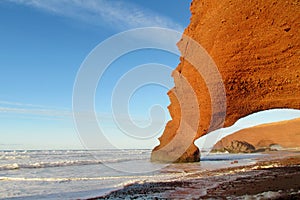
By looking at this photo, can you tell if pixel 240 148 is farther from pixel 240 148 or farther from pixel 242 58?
pixel 242 58

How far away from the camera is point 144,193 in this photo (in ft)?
25.2

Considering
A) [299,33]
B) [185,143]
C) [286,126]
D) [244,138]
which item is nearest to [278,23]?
[299,33]

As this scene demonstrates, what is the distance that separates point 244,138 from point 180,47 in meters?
58.2

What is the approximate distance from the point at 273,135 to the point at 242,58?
5508cm

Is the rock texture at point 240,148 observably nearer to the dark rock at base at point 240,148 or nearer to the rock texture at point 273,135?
the dark rock at base at point 240,148

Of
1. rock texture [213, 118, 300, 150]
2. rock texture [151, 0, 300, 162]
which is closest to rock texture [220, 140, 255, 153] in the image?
rock texture [213, 118, 300, 150]

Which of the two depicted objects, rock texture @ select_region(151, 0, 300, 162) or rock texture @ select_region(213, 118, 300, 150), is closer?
rock texture @ select_region(151, 0, 300, 162)

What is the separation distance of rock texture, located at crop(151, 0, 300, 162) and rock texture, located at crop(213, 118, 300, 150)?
40608 mm

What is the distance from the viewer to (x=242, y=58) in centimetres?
1565

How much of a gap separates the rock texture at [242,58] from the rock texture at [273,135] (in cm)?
4061

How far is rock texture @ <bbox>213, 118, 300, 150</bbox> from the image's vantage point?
59.4m

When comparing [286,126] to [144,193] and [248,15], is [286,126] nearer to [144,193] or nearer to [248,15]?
[248,15]

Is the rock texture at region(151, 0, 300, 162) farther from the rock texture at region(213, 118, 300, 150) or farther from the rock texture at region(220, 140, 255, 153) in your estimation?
the rock texture at region(213, 118, 300, 150)

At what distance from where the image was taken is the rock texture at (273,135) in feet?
195
